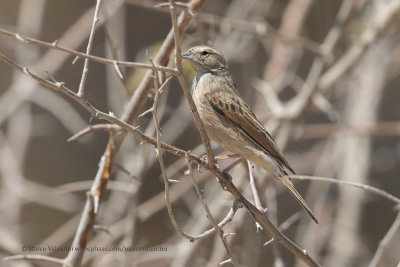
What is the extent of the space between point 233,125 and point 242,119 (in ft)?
0.27

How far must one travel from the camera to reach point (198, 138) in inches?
294

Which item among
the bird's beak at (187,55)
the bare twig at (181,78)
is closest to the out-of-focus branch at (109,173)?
the bare twig at (181,78)

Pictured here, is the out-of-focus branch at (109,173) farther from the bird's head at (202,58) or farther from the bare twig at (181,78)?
the bird's head at (202,58)

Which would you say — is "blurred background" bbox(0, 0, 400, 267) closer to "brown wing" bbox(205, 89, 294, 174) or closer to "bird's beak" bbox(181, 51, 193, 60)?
"bird's beak" bbox(181, 51, 193, 60)

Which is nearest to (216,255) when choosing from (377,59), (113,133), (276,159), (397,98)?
(276,159)

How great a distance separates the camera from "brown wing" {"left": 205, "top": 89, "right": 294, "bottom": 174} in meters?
3.97

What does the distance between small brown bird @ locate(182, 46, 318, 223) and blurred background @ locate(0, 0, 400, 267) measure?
1.02ft

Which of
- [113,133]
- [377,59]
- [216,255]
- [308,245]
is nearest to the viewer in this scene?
[113,133]

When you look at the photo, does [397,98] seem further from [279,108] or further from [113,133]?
[113,133]

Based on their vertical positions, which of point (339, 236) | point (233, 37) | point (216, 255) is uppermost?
point (233, 37)

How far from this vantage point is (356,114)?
6.52 metres

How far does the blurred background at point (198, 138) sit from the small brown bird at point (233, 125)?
1.02 feet

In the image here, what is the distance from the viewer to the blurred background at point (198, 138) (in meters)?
4.83

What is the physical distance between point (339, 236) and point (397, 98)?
10.3 feet
